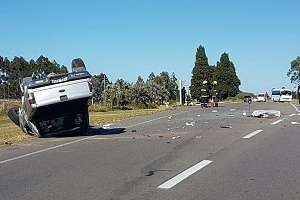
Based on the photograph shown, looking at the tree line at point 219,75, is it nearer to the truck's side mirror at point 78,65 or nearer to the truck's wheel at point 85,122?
the truck's wheel at point 85,122

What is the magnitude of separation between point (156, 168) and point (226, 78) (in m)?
100

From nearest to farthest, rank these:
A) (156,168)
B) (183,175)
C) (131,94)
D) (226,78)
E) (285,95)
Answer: (183,175) < (156,168) < (131,94) < (285,95) < (226,78)

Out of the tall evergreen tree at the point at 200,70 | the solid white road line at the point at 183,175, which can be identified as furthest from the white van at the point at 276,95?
the solid white road line at the point at 183,175

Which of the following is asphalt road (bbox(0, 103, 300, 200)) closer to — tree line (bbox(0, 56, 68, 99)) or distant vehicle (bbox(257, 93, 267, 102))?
distant vehicle (bbox(257, 93, 267, 102))

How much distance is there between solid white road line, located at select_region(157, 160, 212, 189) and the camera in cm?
944

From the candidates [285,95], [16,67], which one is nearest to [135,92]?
[285,95]

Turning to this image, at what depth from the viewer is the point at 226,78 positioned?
111 metres

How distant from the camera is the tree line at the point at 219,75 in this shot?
334 ft

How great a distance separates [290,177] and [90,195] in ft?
12.0

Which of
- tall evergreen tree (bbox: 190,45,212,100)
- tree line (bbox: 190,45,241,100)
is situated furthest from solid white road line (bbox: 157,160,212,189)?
tall evergreen tree (bbox: 190,45,212,100)

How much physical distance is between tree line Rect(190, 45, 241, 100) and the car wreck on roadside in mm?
77827

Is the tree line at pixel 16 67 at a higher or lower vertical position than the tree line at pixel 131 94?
higher

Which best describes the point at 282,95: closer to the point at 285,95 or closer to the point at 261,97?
the point at 285,95

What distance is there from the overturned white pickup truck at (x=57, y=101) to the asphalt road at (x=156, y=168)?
4.41ft
